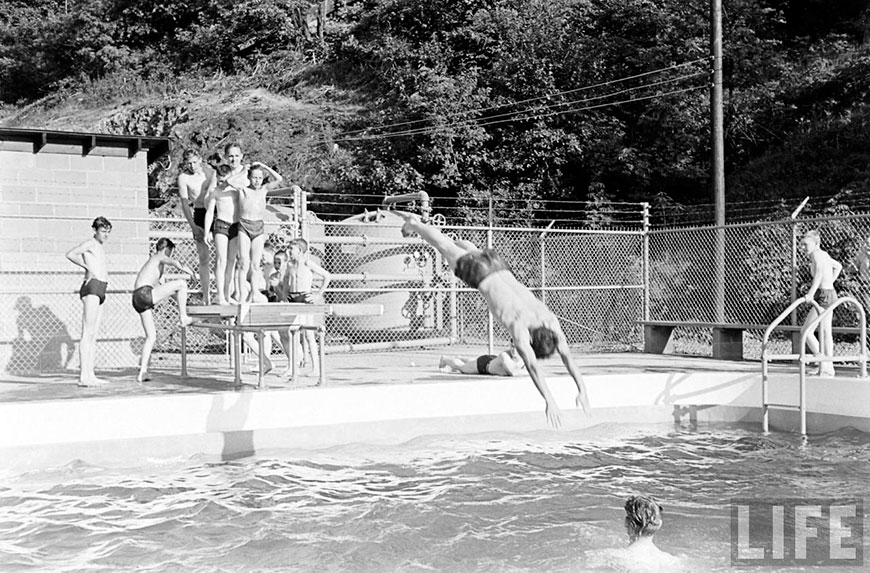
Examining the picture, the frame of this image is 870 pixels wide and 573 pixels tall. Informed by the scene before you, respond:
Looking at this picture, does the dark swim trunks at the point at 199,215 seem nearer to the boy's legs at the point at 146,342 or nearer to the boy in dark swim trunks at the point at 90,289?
the boy in dark swim trunks at the point at 90,289

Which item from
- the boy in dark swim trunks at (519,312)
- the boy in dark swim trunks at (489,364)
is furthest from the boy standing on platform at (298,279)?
the boy in dark swim trunks at (519,312)

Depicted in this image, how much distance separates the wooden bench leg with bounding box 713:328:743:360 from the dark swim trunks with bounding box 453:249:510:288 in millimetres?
9425

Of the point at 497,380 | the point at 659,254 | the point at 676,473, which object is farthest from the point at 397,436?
the point at 659,254

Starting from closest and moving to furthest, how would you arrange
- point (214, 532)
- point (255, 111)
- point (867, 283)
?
point (214, 532) → point (867, 283) → point (255, 111)

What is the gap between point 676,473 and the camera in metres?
9.02

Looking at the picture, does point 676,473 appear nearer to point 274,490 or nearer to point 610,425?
point 610,425

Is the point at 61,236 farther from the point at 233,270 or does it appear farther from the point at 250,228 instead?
the point at 250,228

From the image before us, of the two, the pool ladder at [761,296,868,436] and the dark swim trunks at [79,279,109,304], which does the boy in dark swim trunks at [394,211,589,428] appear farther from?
the dark swim trunks at [79,279,109,304]

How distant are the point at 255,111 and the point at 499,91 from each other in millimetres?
9851

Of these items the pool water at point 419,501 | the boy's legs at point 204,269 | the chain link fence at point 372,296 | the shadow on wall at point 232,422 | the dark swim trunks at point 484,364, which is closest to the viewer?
the pool water at point 419,501

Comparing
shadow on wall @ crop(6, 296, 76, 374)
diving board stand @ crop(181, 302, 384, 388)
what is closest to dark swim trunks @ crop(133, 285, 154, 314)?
diving board stand @ crop(181, 302, 384, 388)

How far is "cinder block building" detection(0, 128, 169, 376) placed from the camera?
43.2ft

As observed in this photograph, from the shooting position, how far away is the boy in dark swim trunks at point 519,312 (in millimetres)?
6562

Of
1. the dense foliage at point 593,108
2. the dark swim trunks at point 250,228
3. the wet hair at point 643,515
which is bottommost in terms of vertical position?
the wet hair at point 643,515
